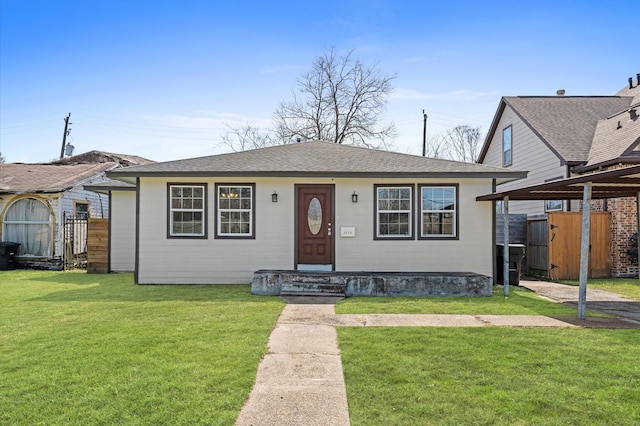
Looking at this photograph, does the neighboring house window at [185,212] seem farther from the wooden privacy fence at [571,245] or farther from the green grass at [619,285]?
the green grass at [619,285]

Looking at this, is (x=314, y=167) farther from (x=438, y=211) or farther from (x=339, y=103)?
(x=339, y=103)

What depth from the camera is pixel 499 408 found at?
3227mm

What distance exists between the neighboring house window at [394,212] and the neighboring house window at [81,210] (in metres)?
11.4

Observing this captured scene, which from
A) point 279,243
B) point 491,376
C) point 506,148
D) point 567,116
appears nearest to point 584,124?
point 567,116

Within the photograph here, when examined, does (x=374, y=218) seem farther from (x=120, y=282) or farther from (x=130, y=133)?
(x=130, y=133)

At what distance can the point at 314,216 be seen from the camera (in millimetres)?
9953

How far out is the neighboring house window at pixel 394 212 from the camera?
9.89 meters

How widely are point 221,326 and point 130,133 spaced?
37098 mm

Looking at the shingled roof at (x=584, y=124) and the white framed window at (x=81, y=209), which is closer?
the shingled roof at (x=584, y=124)

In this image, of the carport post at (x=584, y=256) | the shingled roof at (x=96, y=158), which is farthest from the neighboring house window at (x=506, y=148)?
the shingled roof at (x=96, y=158)

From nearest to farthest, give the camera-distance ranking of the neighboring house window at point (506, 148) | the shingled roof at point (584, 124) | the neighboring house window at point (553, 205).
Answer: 1. the shingled roof at point (584, 124)
2. the neighboring house window at point (553, 205)
3. the neighboring house window at point (506, 148)

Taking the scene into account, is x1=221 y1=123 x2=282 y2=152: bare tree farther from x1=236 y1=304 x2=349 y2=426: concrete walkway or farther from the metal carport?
x1=236 y1=304 x2=349 y2=426: concrete walkway

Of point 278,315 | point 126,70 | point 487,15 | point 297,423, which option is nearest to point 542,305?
point 278,315

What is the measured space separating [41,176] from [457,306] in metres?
15.9
